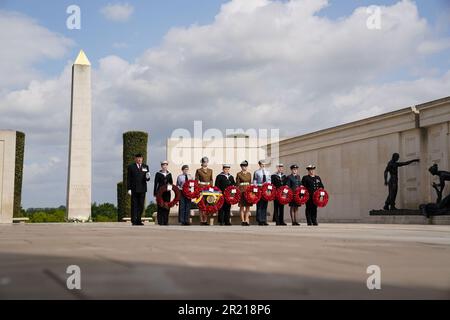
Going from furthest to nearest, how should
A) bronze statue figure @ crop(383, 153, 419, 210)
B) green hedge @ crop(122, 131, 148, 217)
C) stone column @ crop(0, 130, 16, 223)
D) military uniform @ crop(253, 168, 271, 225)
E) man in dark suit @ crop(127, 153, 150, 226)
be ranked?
green hedge @ crop(122, 131, 148, 217) < stone column @ crop(0, 130, 16, 223) < bronze statue figure @ crop(383, 153, 419, 210) < military uniform @ crop(253, 168, 271, 225) < man in dark suit @ crop(127, 153, 150, 226)

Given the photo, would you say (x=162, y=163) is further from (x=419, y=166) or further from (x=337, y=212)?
(x=337, y=212)

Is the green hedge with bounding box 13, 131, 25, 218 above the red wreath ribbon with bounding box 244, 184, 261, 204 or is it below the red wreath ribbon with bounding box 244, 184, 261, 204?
above

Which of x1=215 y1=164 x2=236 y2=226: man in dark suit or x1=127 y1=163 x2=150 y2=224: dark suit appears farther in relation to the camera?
x1=215 y1=164 x2=236 y2=226: man in dark suit

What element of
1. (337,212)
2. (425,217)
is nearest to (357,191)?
(337,212)

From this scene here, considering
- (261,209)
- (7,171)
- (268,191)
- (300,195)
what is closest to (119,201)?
(7,171)

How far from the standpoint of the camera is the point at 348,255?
15.3 ft

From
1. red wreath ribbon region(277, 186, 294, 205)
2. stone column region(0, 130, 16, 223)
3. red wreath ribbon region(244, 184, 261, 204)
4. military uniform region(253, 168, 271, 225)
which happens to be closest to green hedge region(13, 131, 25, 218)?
stone column region(0, 130, 16, 223)

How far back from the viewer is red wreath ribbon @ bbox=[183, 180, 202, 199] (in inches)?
615

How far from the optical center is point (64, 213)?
114 ft

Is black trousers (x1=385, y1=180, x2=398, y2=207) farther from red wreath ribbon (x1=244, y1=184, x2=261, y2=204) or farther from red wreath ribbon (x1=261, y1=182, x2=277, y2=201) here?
red wreath ribbon (x1=244, y1=184, x2=261, y2=204)

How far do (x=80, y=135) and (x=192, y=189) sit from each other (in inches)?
569

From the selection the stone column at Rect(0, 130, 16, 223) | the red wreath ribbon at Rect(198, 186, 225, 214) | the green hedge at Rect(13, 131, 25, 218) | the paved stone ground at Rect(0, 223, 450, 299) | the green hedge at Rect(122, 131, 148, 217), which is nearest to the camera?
the paved stone ground at Rect(0, 223, 450, 299)

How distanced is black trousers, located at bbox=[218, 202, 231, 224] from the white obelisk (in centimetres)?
1336

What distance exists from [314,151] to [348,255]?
22.8 m
